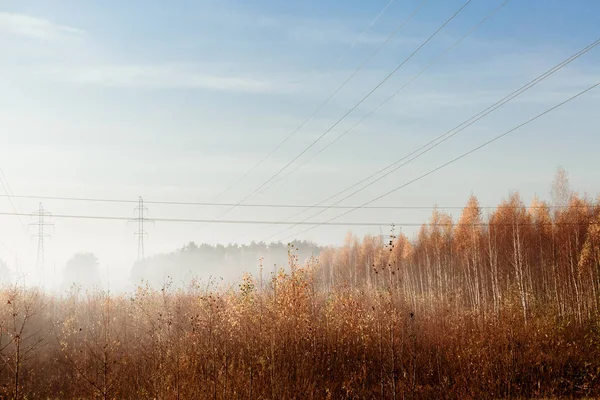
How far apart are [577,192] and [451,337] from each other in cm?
3502

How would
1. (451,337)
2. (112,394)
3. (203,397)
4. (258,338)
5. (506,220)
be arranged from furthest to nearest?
(506,220) < (451,337) < (258,338) < (112,394) < (203,397)

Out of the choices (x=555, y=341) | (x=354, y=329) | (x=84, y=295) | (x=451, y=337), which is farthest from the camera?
(x=84, y=295)

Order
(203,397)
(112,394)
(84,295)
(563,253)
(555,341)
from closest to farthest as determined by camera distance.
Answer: (203,397) → (112,394) → (555,341) → (84,295) → (563,253)

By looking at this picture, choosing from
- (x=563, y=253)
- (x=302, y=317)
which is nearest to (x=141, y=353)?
(x=302, y=317)

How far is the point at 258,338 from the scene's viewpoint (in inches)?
547

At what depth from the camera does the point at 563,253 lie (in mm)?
29703

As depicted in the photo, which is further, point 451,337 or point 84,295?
point 84,295

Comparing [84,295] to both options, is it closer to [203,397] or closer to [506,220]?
[203,397]

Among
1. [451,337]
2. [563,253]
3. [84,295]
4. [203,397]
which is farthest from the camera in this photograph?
[563,253]

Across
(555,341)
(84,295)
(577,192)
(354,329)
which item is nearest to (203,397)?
(354,329)

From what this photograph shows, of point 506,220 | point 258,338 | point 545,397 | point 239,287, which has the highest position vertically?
point 506,220

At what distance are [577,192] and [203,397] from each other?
1673 inches

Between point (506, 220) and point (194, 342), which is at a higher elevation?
point (506, 220)

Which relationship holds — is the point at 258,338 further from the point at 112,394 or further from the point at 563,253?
the point at 563,253
